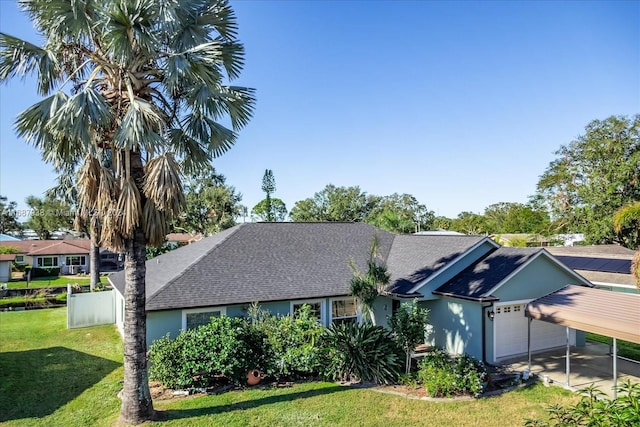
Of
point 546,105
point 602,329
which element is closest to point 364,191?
point 546,105

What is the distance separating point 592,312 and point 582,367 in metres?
2.93

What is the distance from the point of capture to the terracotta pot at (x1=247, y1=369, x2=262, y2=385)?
39.1 feet

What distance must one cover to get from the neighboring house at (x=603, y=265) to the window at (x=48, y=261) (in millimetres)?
50574

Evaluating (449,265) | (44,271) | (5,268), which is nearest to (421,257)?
(449,265)

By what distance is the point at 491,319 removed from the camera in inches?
555

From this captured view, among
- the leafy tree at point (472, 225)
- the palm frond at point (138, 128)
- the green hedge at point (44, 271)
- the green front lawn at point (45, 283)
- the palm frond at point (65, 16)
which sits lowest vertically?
the green front lawn at point (45, 283)

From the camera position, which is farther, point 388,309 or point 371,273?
point 388,309

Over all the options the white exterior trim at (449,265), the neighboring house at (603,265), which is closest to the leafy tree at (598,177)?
the neighboring house at (603,265)

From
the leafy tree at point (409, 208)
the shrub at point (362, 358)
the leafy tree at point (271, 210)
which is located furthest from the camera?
the leafy tree at point (409, 208)

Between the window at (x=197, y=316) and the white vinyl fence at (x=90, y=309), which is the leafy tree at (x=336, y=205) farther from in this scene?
the window at (x=197, y=316)

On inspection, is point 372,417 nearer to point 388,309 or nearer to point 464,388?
point 464,388

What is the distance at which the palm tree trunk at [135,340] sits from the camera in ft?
30.0

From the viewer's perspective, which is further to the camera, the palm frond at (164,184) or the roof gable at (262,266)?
the roof gable at (262,266)

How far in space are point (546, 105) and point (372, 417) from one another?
1670 centimetres
